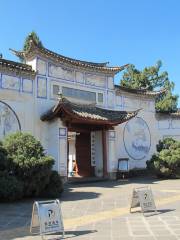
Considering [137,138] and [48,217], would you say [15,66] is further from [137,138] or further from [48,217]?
[48,217]

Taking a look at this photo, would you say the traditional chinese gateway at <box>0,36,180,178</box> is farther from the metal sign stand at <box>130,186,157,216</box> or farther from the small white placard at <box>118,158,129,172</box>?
the metal sign stand at <box>130,186,157,216</box>

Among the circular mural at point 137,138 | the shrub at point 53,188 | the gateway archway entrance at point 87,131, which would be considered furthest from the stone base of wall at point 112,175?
the shrub at point 53,188

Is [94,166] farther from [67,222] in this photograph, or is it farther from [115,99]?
[67,222]

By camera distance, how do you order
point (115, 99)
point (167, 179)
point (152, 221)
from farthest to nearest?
point (115, 99) → point (167, 179) → point (152, 221)

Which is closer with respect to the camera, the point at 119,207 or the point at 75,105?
the point at 119,207

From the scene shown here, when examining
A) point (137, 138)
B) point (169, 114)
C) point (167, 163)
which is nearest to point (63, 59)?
point (137, 138)

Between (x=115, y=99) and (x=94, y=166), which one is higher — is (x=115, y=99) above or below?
above

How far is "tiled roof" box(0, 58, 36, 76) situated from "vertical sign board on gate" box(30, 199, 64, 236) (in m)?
10.3

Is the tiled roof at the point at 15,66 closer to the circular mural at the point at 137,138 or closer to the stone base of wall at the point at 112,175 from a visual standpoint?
the stone base of wall at the point at 112,175

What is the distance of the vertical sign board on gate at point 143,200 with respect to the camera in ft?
29.0

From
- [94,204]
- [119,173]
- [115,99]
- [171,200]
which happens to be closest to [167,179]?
[119,173]

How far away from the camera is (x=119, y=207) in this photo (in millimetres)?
10055

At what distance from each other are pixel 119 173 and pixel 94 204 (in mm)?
9739

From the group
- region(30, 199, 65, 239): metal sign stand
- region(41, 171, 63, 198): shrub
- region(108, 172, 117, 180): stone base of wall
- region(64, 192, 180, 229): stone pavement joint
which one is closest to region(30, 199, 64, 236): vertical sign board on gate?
region(30, 199, 65, 239): metal sign stand
